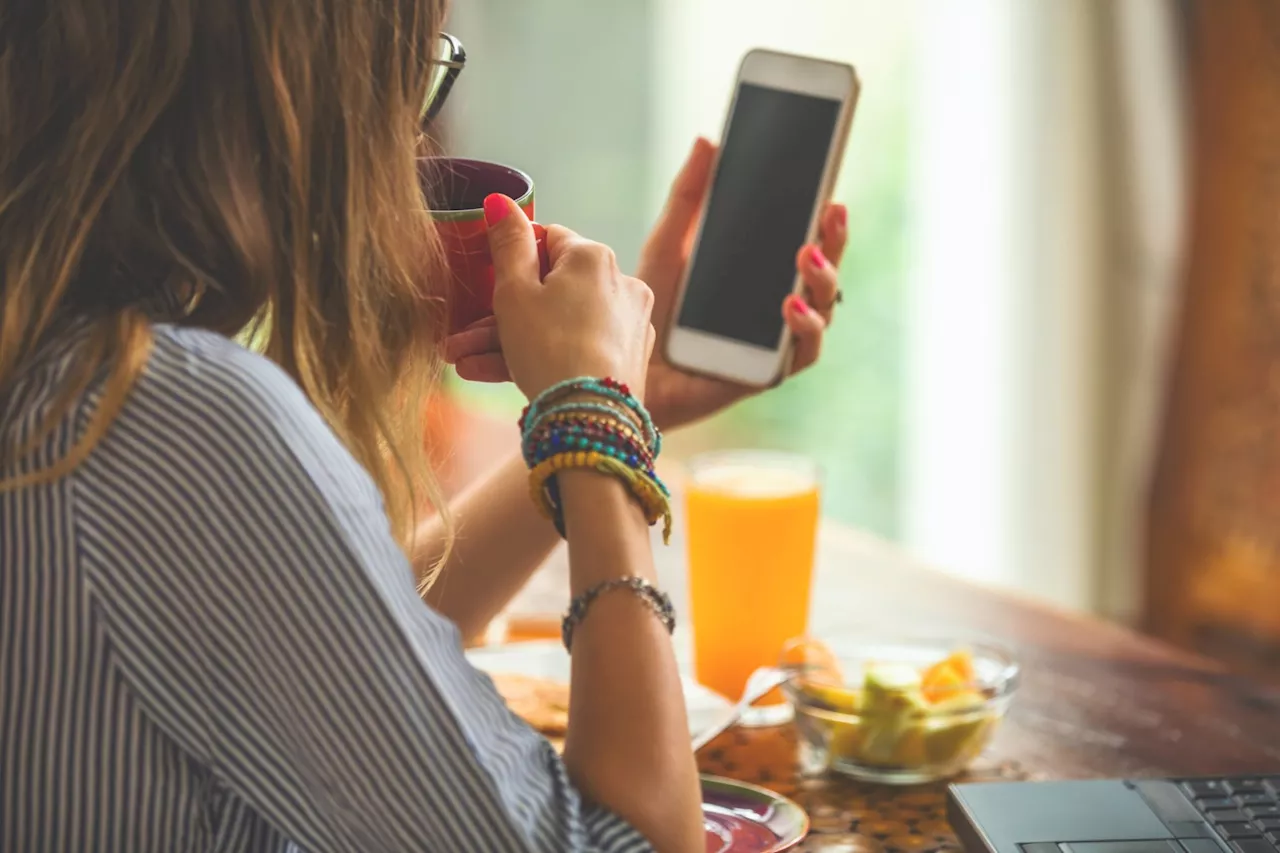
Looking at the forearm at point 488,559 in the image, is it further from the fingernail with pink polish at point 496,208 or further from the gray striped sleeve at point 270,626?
the gray striped sleeve at point 270,626

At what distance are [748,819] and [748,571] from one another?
0.28 metres

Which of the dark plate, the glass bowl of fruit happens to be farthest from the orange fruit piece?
the dark plate

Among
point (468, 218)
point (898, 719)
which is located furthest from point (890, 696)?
point (468, 218)

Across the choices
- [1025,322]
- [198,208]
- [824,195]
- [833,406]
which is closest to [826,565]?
[824,195]

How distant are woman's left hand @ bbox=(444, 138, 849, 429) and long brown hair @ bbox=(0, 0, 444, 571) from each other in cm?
40

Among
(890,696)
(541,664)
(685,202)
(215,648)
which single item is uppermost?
(685,202)

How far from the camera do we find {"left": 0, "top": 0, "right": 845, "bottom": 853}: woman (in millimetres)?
597

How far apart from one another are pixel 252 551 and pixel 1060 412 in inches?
101

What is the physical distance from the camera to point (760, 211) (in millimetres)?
1109

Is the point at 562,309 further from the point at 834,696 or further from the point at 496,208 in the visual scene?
the point at 834,696

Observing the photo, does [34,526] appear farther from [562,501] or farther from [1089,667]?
[1089,667]

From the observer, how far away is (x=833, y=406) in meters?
3.63

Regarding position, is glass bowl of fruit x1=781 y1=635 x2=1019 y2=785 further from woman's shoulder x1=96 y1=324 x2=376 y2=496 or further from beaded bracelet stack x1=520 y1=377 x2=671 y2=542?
woman's shoulder x1=96 y1=324 x2=376 y2=496

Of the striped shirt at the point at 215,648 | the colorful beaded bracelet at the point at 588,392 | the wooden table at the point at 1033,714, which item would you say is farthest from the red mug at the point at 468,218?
the wooden table at the point at 1033,714
